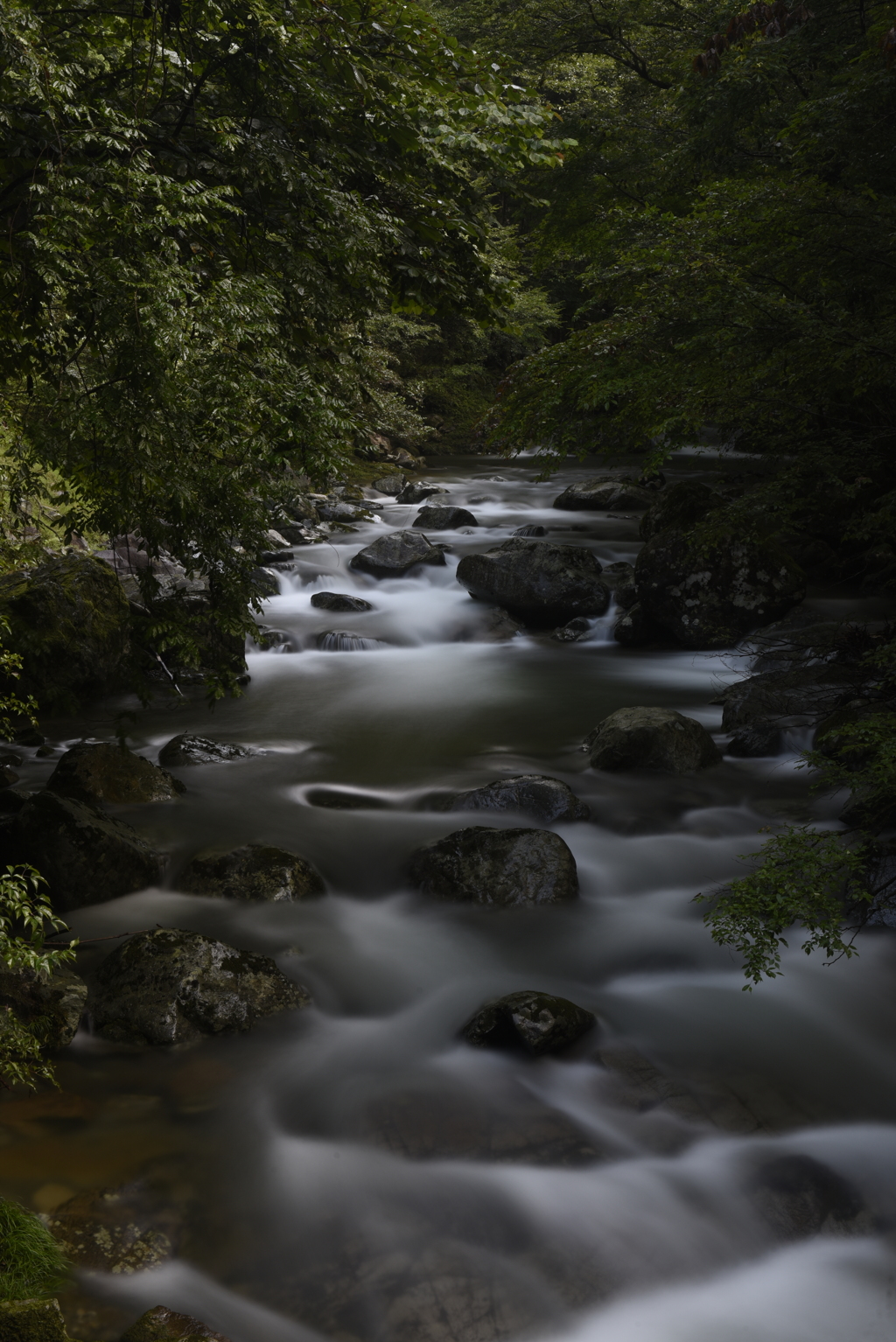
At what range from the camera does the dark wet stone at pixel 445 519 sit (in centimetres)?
1666

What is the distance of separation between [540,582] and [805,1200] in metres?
9.21

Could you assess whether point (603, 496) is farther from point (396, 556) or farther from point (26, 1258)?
point (26, 1258)

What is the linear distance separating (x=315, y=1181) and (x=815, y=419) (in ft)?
22.6

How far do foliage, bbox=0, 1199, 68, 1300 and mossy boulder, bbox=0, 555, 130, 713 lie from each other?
19.5ft

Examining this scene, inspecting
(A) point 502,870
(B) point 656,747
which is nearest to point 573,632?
(B) point 656,747

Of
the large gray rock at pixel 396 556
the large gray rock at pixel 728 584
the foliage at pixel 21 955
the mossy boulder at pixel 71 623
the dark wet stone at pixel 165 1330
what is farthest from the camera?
the large gray rock at pixel 396 556

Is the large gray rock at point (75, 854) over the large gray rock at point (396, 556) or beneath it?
beneath

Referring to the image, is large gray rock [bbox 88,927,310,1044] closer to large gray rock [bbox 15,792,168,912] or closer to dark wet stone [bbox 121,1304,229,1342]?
large gray rock [bbox 15,792,168,912]

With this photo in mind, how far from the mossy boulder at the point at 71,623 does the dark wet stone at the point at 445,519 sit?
8.53m

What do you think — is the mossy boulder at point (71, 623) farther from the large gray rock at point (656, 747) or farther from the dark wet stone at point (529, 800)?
the large gray rock at point (656, 747)

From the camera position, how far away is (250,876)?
554cm

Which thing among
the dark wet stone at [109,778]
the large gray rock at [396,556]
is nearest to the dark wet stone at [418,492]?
the large gray rock at [396,556]

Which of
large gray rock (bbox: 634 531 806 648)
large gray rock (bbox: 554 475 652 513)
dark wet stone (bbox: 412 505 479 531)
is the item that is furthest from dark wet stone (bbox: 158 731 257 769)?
large gray rock (bbox: 554 475 652 513)

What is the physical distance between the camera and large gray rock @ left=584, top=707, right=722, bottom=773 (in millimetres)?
7340
